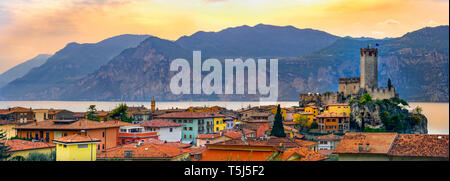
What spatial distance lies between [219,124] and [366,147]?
31009 millimetres

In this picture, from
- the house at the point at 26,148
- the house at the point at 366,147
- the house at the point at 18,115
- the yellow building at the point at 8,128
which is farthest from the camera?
the house at the point at 18,115

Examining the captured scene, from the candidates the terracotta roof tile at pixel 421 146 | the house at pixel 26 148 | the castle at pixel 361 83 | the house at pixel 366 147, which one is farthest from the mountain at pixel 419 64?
the house at pixel 26 148

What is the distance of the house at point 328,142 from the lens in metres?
43.3

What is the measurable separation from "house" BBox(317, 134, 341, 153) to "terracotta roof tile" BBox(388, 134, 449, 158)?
22.2m

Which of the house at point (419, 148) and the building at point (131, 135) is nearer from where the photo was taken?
the house at point (419, 148)

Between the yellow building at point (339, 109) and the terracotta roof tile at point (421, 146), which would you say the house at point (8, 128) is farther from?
the yellow building at point (339, 109)

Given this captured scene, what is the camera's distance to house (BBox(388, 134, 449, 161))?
1852 cm

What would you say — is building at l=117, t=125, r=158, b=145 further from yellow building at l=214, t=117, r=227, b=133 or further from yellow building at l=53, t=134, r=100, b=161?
yellow building at l=53, t=134, r=100, b=161

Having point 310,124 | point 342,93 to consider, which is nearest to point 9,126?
point 310,124

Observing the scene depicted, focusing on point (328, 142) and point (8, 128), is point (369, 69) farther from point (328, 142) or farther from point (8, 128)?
point (8, 128)

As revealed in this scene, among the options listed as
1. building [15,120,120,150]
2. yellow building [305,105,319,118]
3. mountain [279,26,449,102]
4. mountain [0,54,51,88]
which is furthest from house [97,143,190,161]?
mountain [279,26,449,102]

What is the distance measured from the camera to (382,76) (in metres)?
192
